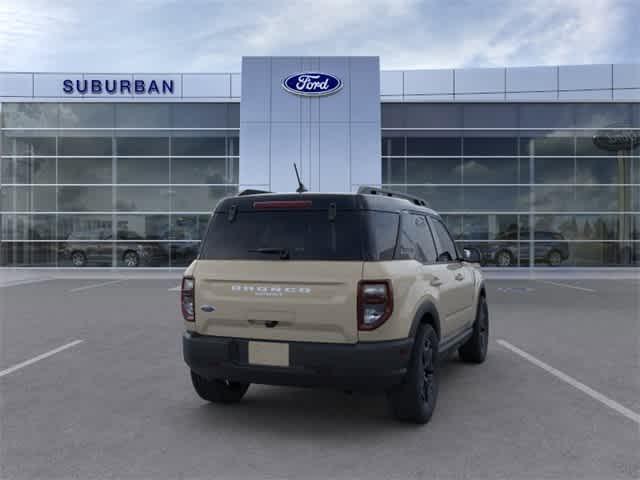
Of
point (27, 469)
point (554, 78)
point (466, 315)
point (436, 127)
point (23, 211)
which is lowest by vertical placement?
point (27, 469)

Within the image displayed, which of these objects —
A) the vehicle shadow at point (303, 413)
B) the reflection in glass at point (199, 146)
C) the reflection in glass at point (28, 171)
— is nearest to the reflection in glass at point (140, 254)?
the reflection in glass at point (199, 146)

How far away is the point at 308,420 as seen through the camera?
14.6 ft

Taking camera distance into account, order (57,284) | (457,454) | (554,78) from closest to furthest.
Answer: (457,454)
(57,284)
(554,78)

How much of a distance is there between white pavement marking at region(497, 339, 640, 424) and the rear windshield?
2.50 metres

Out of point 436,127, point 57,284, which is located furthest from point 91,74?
point 436,127

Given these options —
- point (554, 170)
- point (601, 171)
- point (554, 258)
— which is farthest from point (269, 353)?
point (601, 171)

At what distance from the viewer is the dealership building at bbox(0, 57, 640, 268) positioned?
23.1 m

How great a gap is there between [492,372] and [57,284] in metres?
15.8

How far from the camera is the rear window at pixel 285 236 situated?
13.5 ft

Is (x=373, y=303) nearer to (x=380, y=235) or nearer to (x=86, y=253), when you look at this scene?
(x=380, y=235)

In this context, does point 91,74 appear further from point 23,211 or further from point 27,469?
point 27,469

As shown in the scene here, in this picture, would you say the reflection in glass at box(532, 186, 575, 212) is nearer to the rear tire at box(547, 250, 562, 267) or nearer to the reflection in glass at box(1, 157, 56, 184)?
the rear tire at box(547, 250, 562, 267)

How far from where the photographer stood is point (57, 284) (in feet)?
58.3

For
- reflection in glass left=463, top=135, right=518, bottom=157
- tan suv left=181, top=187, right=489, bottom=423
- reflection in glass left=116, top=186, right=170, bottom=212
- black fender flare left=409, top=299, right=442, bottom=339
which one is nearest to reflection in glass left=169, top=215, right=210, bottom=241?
reflection in glass left=116, top=186, right=170, bottom=212
